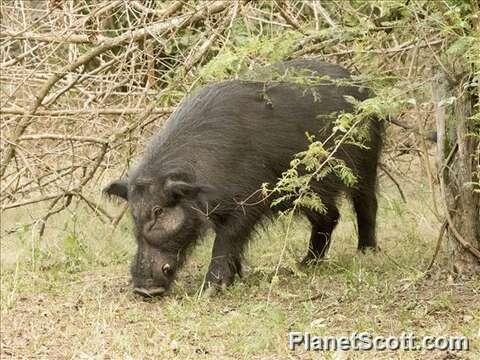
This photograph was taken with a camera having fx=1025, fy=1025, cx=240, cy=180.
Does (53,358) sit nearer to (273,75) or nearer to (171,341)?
(171,341)

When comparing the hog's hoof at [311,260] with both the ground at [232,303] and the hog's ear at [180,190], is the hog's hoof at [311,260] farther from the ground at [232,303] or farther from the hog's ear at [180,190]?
the hog's ear at [180,190]

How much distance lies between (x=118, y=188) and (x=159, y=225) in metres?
0.44

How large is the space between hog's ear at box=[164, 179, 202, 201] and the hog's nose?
0.66 m

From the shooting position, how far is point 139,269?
7402 mm

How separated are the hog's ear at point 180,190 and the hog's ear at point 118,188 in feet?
1.32

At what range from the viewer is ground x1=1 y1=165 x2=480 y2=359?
585 cm

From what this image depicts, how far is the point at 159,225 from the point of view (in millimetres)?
7457

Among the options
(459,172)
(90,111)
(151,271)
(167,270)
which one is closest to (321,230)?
(167,270)

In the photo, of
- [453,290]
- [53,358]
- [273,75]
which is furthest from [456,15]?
[53,358]

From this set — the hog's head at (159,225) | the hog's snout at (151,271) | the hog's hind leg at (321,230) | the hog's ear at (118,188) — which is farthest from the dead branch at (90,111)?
the hog's hind leg at (321,230)

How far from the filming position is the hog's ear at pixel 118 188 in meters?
7.58

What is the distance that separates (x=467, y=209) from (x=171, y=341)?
2.09 meters

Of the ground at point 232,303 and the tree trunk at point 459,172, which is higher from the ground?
the tree trunk at point 459,172

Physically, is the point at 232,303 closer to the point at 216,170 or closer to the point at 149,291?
the point at 149,291
